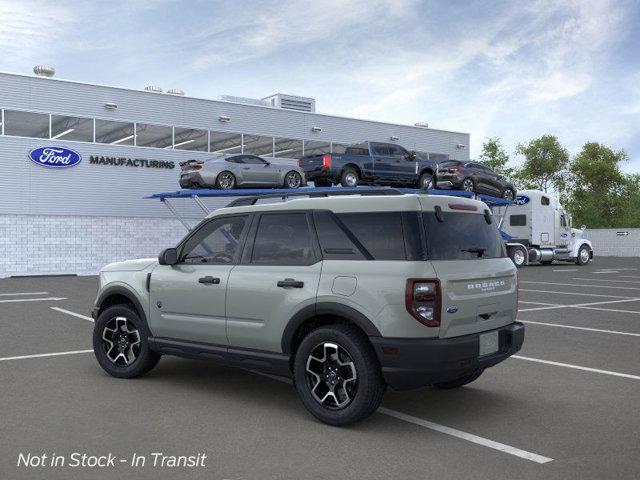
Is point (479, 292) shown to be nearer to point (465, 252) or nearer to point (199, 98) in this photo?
point (465, 252)

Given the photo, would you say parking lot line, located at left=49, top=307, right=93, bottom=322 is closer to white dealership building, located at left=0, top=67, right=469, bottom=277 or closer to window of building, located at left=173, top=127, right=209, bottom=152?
white dealership building, located at left=0, top=67, right=469, bottom=277

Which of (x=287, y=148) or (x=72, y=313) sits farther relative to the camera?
(x=287, y=148)

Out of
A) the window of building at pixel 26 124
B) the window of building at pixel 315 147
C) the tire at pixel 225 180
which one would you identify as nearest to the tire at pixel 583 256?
the window of building at pixel 315 147

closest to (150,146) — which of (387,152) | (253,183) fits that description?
(253,183)

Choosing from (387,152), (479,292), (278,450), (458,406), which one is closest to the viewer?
(278,450)

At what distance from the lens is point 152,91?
Result: 29.1 meters

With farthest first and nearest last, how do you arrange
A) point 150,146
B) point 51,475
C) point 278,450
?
point 150,146 → point 278,450 → point 51,475

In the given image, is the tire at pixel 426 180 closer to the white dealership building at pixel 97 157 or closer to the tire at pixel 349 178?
the tire at pixel 349 178

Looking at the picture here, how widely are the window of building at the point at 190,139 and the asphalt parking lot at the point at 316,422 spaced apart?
22.2 metres

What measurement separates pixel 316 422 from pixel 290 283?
3.72 ft

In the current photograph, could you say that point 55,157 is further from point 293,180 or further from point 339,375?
point 339,375

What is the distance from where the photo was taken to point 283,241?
19.1 feet

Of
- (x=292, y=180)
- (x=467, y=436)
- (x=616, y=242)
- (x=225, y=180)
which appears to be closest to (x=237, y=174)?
(x=225, y=180)

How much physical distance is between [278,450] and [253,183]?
2043cm
